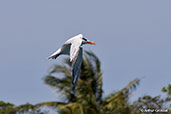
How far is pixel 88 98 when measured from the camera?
14.3m

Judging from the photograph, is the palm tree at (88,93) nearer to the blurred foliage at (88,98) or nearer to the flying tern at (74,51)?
the blurred foliage at (88,98)

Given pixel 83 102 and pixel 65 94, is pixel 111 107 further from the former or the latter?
pixel 65 94

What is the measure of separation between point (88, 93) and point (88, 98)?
0.29m

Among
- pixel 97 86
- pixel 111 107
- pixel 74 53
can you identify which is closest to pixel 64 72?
pixel 97 86

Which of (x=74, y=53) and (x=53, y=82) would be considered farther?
(x=53, y=82)

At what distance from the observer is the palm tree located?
1379 centimetres

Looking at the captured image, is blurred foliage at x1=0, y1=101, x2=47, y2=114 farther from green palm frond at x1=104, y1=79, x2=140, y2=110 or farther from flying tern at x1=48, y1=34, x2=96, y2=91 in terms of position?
flying tern at x1=48, y1=34, x2=96, y2=91

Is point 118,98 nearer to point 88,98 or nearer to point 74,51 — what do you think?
point 88,98

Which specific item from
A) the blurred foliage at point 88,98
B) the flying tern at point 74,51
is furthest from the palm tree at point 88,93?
the flying tern at point 74,51

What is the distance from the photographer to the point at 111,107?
14.1m

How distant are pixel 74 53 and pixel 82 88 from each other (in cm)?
686

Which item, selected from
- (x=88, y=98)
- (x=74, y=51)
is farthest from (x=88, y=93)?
(x=74, y=51)

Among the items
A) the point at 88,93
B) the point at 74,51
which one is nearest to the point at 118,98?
the point at 88,93

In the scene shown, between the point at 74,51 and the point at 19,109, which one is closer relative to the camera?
the point at 74,51
